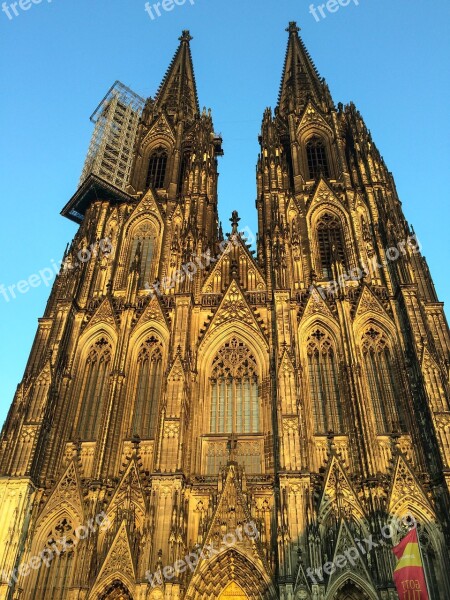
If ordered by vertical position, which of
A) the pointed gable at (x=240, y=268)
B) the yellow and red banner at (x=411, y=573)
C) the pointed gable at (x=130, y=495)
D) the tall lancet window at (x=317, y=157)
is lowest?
the yellow and red banner at (x=411, y=573)

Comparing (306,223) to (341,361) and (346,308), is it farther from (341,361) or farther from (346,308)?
(341,361)

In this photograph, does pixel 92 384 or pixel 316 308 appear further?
pixel 316 308

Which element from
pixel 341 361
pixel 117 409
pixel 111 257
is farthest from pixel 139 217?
pixel 341 361

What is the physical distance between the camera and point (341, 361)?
945 inches

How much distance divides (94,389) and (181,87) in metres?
26.1

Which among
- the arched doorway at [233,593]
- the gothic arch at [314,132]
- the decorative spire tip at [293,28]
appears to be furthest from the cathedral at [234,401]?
the decorative spire tip at [293,28]

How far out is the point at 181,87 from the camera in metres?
41.7

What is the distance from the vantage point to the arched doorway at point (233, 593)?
19359mm

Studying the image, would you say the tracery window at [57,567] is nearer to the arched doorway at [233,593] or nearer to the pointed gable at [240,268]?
the arched doorway at [233,593]

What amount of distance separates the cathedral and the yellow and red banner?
11.9 inches

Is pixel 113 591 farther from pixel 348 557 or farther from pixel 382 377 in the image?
pixel 382 377

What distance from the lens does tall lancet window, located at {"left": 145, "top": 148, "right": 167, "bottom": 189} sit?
34.1 m

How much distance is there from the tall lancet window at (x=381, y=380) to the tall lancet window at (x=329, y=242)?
4.33 m

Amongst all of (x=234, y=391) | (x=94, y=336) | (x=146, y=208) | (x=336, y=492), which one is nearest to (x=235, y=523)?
(x=336, y=492)
